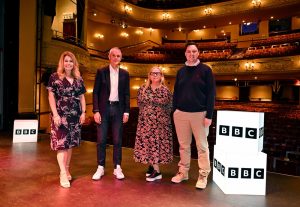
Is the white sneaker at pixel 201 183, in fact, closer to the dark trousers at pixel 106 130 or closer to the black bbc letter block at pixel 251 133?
the black bbc letter block at pixel 251 133

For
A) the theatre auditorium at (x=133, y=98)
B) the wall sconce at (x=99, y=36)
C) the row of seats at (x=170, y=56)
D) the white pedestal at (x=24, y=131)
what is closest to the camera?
the theatre auditorium at (x=133, y=98)

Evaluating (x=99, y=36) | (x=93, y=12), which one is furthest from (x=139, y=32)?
(x=93, y=12)

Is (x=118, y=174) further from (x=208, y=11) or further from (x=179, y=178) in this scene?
(x=208, y=11)

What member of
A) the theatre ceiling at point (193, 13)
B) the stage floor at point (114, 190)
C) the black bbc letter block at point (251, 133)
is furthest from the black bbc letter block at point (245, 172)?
the theatre ceiling at point (193, 13)

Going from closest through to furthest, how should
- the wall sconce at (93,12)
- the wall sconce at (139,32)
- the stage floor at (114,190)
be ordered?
the stage floor at (114,190)
the wall sconce at (93,12)
the wall sconce at (139,32)

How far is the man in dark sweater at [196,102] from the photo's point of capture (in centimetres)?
274

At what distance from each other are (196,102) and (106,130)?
3.22 feet

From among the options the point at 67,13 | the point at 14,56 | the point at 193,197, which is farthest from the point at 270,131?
the point at 67,13

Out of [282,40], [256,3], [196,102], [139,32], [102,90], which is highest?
[256,3]

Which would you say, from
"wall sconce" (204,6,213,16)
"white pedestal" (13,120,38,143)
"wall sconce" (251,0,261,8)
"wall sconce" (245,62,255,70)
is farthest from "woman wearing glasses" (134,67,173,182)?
"wall sconce" (204,6,213,16)

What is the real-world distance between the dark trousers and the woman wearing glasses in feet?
0.69

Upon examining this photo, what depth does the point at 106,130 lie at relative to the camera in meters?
3.02

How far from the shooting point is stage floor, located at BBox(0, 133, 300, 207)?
2.40 metres

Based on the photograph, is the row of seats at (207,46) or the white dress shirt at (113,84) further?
the row of seats at (207,46)
